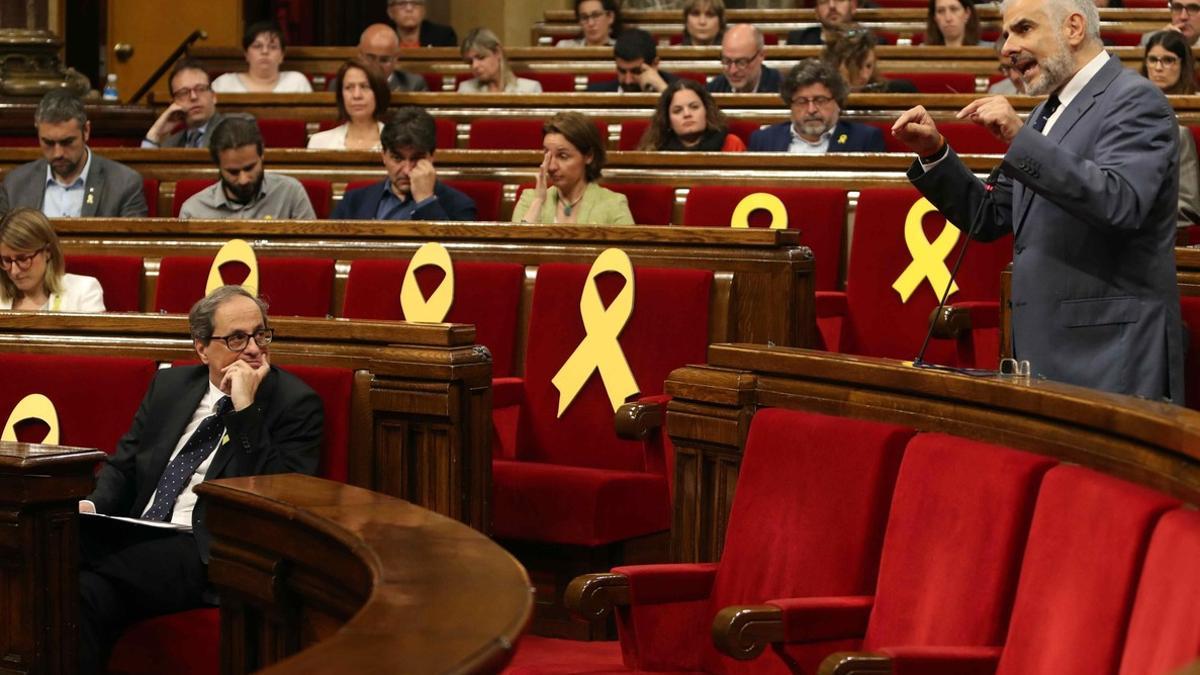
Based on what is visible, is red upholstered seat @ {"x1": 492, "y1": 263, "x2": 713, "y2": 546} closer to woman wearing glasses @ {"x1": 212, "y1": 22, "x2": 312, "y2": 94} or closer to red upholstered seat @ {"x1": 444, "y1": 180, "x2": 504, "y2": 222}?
red upholstered seat @ {"x1": 444, "y1": 180, "x2": 504, "y2": 222}

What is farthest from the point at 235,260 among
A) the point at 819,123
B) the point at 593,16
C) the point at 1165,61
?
the point at 593,16

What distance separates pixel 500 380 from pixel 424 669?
1956mm

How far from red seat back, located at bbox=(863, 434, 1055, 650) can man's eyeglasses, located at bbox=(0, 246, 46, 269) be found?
6.73ft

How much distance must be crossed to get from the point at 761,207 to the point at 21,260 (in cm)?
147

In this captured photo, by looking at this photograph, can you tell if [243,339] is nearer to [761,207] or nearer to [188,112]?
[761,207]

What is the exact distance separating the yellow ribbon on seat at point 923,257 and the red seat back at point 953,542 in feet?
5.41

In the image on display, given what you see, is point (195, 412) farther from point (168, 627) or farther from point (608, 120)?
point (608, 120)

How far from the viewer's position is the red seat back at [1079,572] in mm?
1355

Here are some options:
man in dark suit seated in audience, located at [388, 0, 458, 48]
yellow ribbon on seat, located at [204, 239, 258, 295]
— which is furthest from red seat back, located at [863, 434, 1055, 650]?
man in dark suit seated in audience, located at [388, 0, 458, 48]

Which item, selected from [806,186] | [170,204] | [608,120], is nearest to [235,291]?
[806,186]

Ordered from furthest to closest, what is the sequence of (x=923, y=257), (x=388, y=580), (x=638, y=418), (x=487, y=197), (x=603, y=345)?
(x=487, y=197), (x=923, y=257), (x=603, y=345), (x=638, y=418), (x=388, y=580)

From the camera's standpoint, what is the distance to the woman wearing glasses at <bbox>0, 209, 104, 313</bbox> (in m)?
3.24

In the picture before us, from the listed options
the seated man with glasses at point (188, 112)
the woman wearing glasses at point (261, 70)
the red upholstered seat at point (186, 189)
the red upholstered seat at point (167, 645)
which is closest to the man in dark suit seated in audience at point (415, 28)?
the woman wearing glasses at point (261, 70)

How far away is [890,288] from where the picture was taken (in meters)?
3.39
